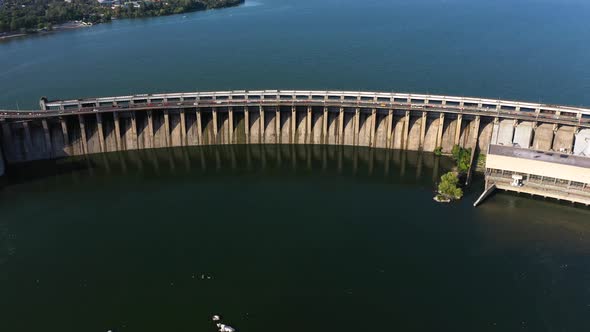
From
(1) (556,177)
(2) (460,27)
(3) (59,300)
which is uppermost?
(2) (460,27)

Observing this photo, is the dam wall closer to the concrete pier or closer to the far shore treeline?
the concrete pier

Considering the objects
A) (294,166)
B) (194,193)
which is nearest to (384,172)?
(294,166)

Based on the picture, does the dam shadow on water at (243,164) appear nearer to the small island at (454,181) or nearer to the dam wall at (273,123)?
the dam wall at (273,123)

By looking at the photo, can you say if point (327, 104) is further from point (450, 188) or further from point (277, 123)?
point (450, 188)

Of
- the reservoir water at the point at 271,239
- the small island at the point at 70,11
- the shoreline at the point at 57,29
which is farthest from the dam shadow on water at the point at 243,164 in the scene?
the small island at the point at 70,11

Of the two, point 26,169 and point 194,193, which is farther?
point 26,169

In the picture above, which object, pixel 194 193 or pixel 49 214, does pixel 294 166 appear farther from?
pixel 49 214

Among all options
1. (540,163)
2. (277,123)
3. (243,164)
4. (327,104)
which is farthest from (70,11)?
(540,163)
